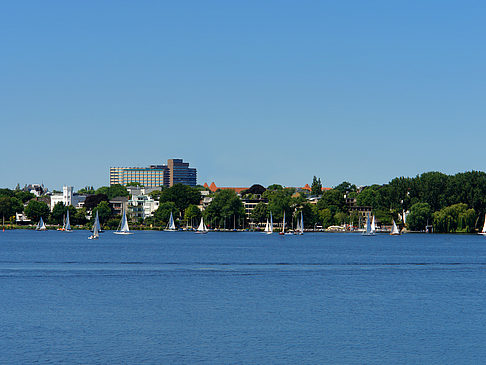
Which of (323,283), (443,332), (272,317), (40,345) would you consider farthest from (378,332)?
(323,283)

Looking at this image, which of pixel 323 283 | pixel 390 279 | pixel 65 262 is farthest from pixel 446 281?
pixel 65 262

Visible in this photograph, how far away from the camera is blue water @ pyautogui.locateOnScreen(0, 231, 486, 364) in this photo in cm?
3409

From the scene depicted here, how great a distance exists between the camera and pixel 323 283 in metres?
65.3

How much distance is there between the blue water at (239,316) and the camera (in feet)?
112

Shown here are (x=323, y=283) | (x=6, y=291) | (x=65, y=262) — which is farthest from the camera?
(x=65, y=262)

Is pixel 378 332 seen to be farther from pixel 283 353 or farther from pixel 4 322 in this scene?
pixel 4 322

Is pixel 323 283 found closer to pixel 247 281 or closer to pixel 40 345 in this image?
pixel 247 281

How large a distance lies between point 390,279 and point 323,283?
8583mm

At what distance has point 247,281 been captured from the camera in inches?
2628

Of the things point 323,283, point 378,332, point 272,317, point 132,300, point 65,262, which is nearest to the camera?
point 378,332

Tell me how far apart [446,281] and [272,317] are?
1169 inches

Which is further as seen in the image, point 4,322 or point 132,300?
point 132,300

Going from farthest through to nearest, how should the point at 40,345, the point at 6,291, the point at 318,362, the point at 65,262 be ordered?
the point at 65,262 < the point at 6,291 < the point at 40,345 < the point at 318,362

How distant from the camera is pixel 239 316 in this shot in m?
45.0
